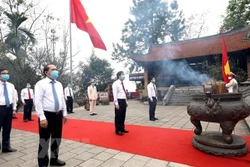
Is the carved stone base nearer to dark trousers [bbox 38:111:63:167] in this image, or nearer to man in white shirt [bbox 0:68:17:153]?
dark trousers [bbox 38:111:63:167]

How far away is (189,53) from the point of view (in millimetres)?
15992

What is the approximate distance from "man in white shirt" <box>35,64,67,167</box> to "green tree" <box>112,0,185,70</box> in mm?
21040

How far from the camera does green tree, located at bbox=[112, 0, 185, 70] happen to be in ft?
78.0

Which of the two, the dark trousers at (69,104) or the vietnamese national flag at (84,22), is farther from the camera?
the dark trousers at (69,104)

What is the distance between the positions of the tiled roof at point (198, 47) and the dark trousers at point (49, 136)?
14.0m

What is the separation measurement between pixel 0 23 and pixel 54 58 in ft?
15.5

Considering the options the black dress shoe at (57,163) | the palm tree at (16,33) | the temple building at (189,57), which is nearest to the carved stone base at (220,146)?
the black dress shoe at (57,163)

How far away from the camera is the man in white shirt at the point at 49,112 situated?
2.66m

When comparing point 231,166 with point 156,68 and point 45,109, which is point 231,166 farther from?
point 156,68

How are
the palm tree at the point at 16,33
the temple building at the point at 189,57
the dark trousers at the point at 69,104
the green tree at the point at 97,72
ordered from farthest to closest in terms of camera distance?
the green tree at the point at 97,72
the temple building at the point at 189,57
the palm tree at the point at 16,33
the dark trousers at the point at 69,104

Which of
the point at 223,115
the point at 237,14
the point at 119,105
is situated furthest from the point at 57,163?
the point at 237,14

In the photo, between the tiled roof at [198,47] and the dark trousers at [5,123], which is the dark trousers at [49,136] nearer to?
the dark trousers at [5,123]

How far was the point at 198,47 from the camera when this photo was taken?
1672 cm

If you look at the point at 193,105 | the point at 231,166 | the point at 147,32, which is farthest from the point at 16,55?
the point at 147,32
